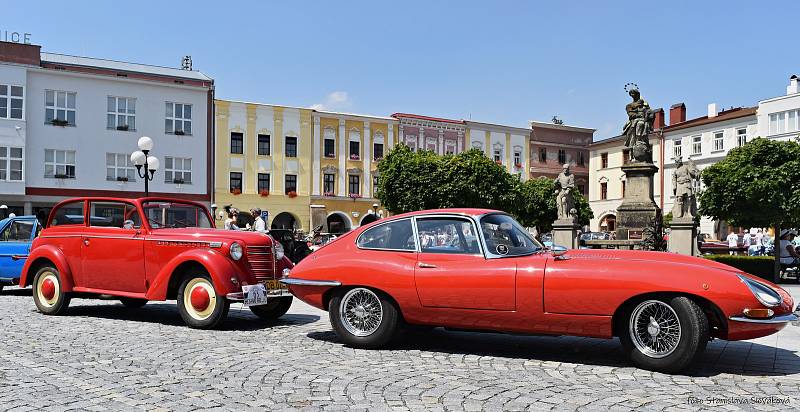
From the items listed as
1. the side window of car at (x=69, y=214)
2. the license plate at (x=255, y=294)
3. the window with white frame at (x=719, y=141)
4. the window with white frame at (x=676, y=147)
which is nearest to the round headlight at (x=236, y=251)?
the license plate at (x=255, y=294)

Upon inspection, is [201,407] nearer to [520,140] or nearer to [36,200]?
[36,200]

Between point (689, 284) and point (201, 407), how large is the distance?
13.4 ft

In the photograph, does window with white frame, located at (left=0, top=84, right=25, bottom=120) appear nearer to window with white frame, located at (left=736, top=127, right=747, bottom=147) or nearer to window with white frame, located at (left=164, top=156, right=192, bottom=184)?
window with white frame, located at (left=164, top=156, right=192, bottom=184)

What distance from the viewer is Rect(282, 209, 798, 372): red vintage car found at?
602 centimetres

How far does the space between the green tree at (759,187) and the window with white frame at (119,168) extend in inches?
1277

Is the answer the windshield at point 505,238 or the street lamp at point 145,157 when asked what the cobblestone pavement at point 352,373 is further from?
the street lamp at point 145,157

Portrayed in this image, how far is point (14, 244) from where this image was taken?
14094 millimetres

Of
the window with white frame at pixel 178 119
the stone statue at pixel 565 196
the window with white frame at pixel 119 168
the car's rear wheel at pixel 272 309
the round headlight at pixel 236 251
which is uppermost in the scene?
the window with white frame at pixel 178 119

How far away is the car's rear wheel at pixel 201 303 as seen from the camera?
889 cm

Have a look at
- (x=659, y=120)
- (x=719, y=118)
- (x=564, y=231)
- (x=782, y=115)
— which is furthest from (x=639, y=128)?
(x=659, y=120)

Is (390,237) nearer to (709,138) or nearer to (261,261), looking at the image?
(261,261)

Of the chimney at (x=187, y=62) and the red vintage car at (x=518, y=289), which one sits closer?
the red vintage car at (x=518, y=289)

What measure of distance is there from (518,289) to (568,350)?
4.04 feet

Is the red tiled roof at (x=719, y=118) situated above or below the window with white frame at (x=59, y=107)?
above
